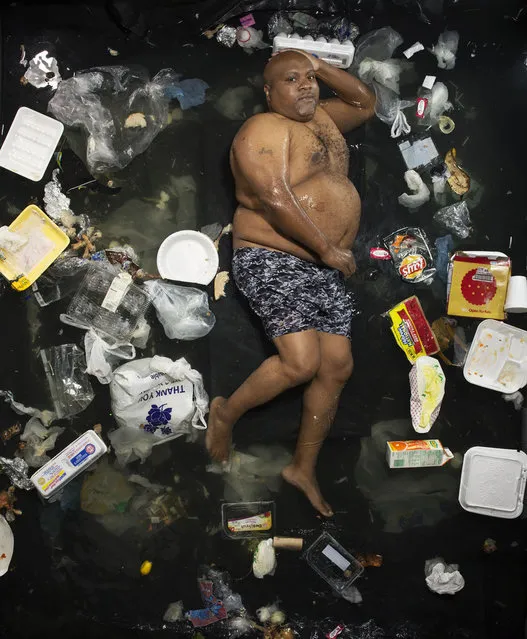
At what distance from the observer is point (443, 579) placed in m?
2.82

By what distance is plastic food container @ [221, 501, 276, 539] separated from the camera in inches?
112

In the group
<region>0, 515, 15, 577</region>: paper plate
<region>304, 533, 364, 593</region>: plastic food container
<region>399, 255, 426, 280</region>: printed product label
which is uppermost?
<region>399, 255, 426, 280</region>: printed product label

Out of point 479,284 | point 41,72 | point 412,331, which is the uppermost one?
point 41,72

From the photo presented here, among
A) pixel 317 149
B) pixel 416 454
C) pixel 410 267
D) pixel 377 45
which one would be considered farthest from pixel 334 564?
pixel 377 45

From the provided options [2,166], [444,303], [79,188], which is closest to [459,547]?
[444,303]

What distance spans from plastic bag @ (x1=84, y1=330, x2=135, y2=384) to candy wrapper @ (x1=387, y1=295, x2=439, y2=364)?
1.22 m

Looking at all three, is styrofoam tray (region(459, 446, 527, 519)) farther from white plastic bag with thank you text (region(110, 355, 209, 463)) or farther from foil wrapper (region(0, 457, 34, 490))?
foil wrapper (region(0, 457, 34, 490))

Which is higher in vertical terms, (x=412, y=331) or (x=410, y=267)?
(x=410, y=267)

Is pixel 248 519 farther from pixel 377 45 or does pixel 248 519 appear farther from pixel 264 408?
pixel 377 45

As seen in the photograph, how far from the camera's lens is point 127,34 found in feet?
9.71

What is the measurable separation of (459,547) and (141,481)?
4.90 ft

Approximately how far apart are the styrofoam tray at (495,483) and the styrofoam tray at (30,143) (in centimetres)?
238

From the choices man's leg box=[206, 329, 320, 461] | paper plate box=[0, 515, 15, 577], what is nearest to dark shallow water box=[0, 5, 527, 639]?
paper plate box=[0, 515, 15, 577]

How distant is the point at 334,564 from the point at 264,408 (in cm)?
77
